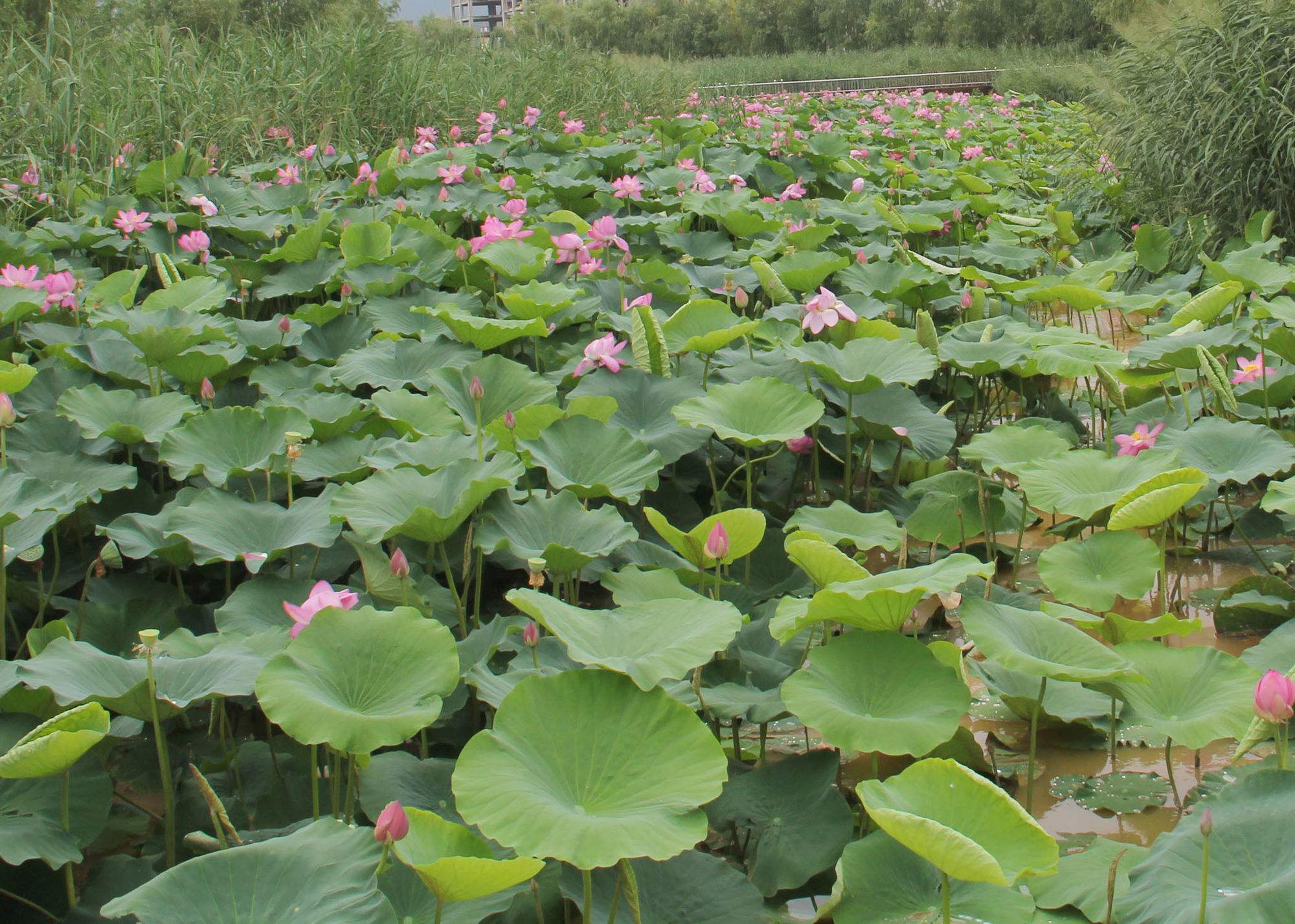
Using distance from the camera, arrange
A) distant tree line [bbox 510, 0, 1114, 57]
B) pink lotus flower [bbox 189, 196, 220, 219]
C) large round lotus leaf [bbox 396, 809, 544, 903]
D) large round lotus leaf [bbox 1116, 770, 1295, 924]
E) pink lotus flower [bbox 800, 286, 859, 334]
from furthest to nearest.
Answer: distant tree line [bbox 510, 0, 1114, 57] < pink lotus flower [bbox 189, 196, 220, 219] < pink lotus flower [bbox 800, 286, 859, 334] < large round lotus leaf [bbox 1116, 770, 1295, 924] < large round lotus leaf [bbox 396, 809, 544, 903]

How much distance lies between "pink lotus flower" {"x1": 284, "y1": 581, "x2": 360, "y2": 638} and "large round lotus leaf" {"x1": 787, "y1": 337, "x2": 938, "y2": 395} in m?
1.22

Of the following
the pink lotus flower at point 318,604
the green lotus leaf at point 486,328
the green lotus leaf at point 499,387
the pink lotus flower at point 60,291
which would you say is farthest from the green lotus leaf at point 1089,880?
the pink lotus flower at point 60,291

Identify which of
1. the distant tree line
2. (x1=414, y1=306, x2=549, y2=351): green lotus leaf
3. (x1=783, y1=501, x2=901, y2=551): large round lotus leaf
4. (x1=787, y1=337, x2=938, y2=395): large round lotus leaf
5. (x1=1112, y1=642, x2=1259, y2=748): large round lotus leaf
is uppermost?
the distant tree line

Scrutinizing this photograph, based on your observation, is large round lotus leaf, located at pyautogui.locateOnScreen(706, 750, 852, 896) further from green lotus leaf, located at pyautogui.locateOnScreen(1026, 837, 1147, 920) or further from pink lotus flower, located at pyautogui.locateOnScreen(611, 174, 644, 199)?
pink lotus flower, located at pyautogui.locateOnScreen(611, 174, 644, 199)

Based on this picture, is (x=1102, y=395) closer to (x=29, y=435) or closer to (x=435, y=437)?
(x=435, y=437)

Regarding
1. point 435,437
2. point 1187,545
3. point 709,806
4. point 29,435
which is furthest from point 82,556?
point 1187,545

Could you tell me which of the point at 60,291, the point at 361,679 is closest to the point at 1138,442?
the point at 361,679

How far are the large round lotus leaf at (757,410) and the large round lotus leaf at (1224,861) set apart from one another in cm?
105

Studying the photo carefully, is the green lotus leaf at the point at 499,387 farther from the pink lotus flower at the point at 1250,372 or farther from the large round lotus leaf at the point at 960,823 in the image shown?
the pink lotus flower at the point at 1250,372

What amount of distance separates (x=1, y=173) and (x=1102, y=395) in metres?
3.89

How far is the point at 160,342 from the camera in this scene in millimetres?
2305

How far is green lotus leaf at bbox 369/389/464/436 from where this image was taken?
213 cm

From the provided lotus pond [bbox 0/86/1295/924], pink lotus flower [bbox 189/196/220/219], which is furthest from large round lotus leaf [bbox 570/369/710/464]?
pink lotus flower [bbox 189/196/220/219]

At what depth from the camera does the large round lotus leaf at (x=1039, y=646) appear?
4.49ft
